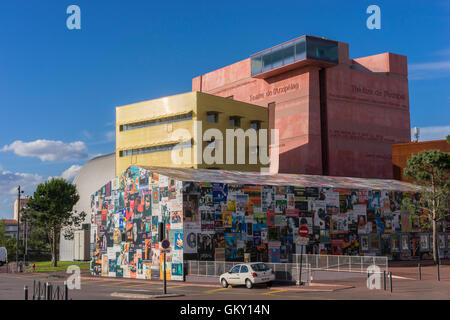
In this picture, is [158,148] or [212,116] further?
[158,148]

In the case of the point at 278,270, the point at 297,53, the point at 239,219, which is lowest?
the point at 278,270

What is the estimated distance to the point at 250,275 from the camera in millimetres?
30875

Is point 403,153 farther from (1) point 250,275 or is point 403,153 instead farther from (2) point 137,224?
(1) point 250,275

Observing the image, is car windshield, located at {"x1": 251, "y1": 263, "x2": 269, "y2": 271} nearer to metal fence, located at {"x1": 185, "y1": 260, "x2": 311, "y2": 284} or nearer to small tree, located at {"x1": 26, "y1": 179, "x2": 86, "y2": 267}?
metal fence, located at {"x1": 185, "y1": 260, "x2": 311, "y2": 284}

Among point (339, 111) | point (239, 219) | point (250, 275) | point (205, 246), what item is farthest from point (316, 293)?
point (339, 111)

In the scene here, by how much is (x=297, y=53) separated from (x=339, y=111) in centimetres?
1112

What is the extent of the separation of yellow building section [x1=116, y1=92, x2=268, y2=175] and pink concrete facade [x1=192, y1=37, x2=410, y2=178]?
5.59 m

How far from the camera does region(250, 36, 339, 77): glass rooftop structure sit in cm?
7425

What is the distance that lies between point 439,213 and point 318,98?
31946 mm

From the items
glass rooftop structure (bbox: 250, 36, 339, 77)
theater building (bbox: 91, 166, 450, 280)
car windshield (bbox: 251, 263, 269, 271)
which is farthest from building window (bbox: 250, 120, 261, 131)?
car windshield (bbox: 251, 263, 269, 271)

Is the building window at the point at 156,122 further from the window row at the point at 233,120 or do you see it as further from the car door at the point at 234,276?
the car door at the point at 234,276
